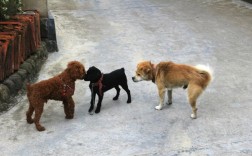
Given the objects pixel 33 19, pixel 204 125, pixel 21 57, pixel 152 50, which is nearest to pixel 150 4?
→ pixel 152 50

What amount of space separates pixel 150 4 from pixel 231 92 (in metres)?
5.65

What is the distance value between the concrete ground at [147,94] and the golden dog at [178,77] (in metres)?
0.32

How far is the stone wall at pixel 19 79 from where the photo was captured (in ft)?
18.6

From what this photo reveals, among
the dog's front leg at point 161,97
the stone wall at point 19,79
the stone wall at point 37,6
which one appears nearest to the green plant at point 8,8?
the stone wall at point 37,6

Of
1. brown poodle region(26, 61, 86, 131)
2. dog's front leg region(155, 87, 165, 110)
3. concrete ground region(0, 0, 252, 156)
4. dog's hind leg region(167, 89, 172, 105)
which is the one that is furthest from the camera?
dog's hind leg region(167, 89, 172, 105)

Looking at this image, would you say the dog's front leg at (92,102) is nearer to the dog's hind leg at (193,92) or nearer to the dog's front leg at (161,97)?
the dog's front leg at (161,97)

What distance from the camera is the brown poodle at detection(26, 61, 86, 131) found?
5.04 meters

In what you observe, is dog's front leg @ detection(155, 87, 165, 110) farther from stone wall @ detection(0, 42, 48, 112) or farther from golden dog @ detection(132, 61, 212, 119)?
stone wall @ detection(0, 42, 48, 112)

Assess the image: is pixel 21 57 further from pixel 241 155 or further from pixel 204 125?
pixel 241 155

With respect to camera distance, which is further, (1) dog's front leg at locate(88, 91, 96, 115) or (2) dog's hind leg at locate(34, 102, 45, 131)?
(1) dog's front leg at locate(88, 91, 96, 115)

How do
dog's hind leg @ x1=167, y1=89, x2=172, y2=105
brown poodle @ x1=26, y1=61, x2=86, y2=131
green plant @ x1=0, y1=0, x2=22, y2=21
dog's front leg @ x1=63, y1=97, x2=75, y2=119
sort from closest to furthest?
brown poodle @ x1=26, y1=61, x2=86, y2=131 < dog's front leg @ x1=63, y1=97, x2=75, y2=119 < dog's hind leg @ x1=167, y1=89, x2=172, y2=105 < green plant @ x1=0, y1=0, x2=22, y2=21

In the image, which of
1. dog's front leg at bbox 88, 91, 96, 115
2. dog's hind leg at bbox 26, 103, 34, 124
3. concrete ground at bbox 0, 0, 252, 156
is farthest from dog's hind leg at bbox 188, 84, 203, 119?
dog's hind leg at bbox 26, 103, 34, 124

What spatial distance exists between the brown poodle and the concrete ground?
7.3 inches

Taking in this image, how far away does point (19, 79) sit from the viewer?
608 centimetres
